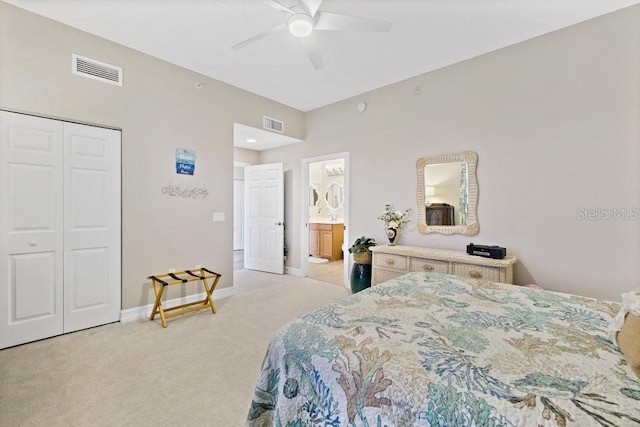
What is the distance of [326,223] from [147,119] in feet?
13.8

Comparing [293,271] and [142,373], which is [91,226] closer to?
[142,373]

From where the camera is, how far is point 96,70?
2883 millimetres

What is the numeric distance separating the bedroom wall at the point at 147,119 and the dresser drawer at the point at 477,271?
2.94m

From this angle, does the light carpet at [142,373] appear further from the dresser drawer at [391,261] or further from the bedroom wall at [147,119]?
the dresser drawer at [391,261]

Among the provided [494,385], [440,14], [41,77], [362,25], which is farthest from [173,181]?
[494,385]

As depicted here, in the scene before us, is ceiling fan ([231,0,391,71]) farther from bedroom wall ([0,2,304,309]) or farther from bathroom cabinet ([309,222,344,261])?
bathroom cabinet ([309,222,344,261])

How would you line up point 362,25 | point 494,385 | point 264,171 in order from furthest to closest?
point 264,171, point 362,25, point 494,385

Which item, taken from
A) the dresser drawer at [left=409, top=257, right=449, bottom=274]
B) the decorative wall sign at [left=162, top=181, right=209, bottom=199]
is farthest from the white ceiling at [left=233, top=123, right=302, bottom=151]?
the dresser drawer at [left=409, top=257, right=449, bottom=274]

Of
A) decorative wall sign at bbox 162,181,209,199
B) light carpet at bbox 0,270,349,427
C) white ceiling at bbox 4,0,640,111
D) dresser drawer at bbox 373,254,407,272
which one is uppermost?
white ceiling at bbox 4,0,640,111

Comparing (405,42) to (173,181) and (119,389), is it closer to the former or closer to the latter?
(173,181)

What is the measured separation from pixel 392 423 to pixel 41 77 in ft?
12.4

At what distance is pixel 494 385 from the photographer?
0.80 metres

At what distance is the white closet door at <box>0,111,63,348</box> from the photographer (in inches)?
96.9

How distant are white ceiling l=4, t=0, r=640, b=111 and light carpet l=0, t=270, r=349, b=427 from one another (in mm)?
2995
